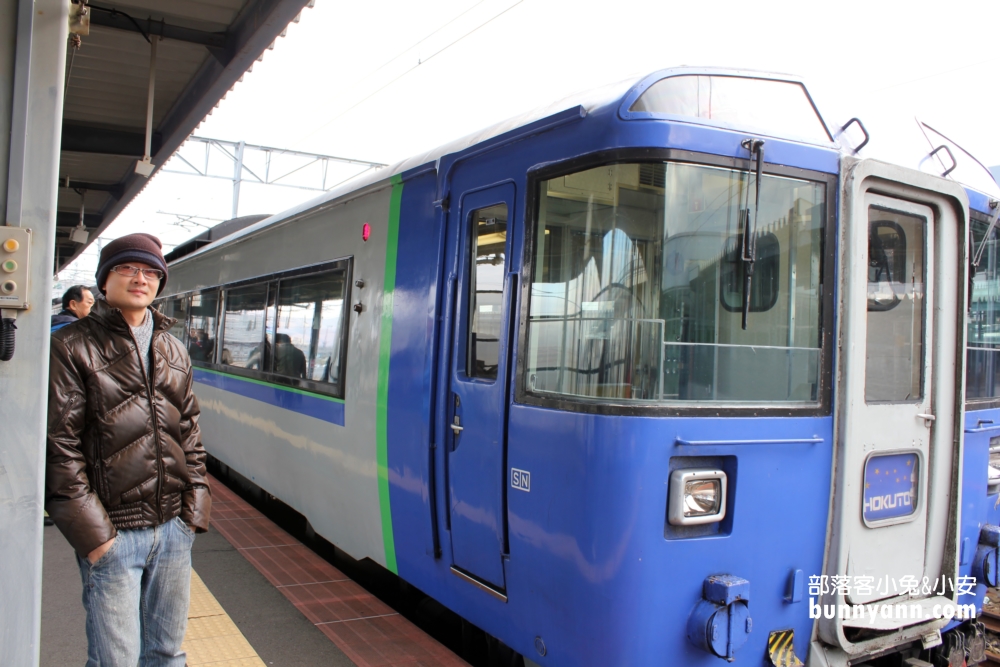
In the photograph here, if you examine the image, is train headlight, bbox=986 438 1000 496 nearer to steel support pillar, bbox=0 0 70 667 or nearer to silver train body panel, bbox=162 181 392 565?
silver train body panel, bbox=162 181 392 565

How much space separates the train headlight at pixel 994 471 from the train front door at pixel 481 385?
2546 millimetres

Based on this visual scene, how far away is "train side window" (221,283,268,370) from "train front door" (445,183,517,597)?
3.55 metres

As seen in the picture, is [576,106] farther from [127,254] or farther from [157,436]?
[157,436]

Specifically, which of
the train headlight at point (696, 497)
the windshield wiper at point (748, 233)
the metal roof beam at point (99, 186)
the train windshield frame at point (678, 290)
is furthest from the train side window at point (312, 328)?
the metal roof beam at point (99, 186)

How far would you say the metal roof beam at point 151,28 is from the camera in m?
5.62

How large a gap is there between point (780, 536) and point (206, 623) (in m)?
3.03

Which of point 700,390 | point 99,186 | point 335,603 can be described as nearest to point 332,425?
point 335,603

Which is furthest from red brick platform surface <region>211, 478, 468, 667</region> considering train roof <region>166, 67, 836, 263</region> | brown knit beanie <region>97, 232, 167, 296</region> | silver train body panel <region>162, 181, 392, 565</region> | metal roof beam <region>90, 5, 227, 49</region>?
metal roof beam <region>90, 5, 227, 49</region>

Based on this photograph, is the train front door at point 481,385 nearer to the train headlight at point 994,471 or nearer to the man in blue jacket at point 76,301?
the train headlight at point 994,471

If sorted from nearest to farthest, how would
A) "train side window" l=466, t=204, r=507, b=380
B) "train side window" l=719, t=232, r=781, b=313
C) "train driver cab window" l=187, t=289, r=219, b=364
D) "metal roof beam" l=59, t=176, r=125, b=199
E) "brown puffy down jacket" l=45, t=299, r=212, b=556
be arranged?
"brown puffy down jacket" l=45, t=299, r=212, b=556, "train side window" l=719, t=232, r=781, b=313, "train side window" l=466, t=204, r=507, b=380, "train driver cab window" l=187, t=289, r=219, b=364, "metal roof beam" l=59, t=176, r=125, b=199

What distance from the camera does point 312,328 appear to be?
5.83 metres

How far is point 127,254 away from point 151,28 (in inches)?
153

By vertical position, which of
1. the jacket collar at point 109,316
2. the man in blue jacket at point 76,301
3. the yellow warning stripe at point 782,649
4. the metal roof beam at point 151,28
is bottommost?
the yellow warning stripe at point 782,649

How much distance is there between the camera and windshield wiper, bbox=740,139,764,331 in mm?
2961
